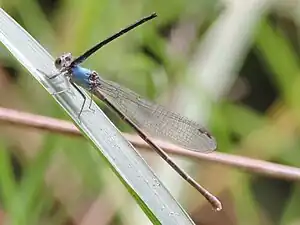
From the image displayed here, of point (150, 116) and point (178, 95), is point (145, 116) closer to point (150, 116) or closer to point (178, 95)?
point (150, 116)

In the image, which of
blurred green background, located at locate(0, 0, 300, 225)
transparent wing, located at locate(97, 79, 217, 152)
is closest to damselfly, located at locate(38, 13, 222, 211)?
transparent wing, located at locate(97, 79, 217, 152)

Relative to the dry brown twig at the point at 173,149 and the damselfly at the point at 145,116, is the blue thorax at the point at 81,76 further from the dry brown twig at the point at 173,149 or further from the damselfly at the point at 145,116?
the dry brown twig at the point at 173,149

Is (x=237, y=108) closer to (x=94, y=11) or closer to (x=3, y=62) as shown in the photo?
(x=94, y=11)

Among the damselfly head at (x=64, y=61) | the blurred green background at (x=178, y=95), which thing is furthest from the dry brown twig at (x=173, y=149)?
the blurred green background at (x=178, y=95)

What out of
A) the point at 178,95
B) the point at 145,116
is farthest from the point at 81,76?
the point at 178,95

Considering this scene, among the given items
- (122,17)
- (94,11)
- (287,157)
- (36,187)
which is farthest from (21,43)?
(287,157)

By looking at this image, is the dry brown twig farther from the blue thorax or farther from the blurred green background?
the blurred green background

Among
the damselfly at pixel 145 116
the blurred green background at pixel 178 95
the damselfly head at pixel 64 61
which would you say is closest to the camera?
the damselfly head at pixel 64 61
